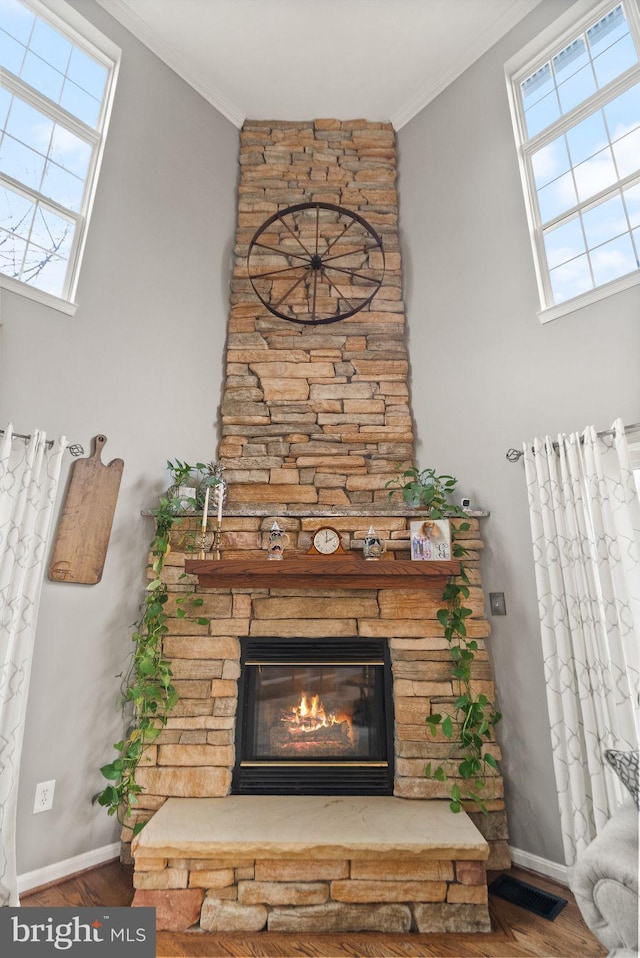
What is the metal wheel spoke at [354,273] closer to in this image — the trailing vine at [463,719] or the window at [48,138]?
the window at [48,138]

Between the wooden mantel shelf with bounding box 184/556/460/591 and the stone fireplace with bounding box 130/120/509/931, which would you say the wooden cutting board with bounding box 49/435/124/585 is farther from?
the wooden mantel shelf with bounding box 184/556/460/591

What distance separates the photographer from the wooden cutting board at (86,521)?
2.35 meters

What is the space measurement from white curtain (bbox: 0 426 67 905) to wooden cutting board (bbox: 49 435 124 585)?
0.53ft

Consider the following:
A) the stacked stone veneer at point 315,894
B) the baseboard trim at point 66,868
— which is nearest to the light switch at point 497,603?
the stacked stone veneer at point 315,894

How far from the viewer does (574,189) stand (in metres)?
2.78

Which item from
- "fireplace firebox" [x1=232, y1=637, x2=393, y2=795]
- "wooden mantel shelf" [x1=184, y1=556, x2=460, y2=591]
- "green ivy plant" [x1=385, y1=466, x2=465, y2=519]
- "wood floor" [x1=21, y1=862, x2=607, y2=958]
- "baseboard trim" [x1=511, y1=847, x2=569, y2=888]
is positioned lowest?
"wood floor" [x1=21, y1=862, x2=607, y2=958]

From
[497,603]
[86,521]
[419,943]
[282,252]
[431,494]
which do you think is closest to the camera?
[419,943]

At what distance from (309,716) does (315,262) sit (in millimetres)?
2882

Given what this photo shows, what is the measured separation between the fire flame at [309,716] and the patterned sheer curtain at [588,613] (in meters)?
1.04

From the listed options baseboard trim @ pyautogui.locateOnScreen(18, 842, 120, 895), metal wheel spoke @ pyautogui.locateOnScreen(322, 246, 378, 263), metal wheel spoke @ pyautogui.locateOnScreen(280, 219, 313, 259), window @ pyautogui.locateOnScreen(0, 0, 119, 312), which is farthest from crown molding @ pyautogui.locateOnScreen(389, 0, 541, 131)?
baseboard trim @ pyautogui.locateOnScreen(18, 842, 120, 895)

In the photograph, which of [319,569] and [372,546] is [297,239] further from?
[319,569]

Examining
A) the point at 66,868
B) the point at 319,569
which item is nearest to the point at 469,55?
the point at 319,569

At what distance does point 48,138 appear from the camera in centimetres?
277

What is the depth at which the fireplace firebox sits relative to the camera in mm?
2338
